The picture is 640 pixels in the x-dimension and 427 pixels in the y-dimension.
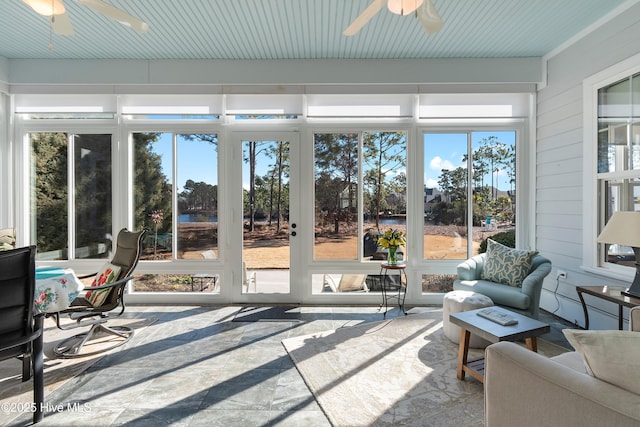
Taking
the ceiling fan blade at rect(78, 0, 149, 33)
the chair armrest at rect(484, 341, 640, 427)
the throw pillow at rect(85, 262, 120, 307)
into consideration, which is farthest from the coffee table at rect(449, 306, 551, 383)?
the ceiling fan blade at rect(78, 0, 149, 33)

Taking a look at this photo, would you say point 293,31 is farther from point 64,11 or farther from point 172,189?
point 172,189

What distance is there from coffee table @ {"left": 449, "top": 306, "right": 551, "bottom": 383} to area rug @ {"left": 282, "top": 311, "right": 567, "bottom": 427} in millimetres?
108

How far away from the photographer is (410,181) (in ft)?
14.5

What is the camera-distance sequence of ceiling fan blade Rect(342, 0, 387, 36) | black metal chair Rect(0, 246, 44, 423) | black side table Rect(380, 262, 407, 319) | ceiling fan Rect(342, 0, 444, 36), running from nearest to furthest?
1. black metal chair Rect(0, 246, 44, 423)
2. ceiling fan Rect(342, 0, 444, 36)
3. ceiling fan blade Rect(342, 0, 387, 36)
4. black side table Rect(380, 262, 407, 319)

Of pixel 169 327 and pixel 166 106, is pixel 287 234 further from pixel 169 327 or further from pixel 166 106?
pixel 166 106

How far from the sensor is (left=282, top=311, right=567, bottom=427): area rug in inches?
81.0

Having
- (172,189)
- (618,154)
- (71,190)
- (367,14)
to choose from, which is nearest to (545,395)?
(367,14)

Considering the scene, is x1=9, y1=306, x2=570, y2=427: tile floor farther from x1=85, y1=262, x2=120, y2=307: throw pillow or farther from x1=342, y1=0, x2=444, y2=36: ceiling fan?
x1=342, y1=0, x2=444, y2=36: ceiling fan

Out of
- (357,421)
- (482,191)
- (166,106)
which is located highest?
(166,106)

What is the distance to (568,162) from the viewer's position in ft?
12.4

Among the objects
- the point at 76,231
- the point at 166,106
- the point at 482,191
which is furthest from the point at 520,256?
the point at 76,231

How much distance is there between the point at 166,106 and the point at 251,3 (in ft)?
6.64

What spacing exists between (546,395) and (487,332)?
105 centimetres

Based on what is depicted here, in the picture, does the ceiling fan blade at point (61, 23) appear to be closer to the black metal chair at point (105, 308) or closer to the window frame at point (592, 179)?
the black metal chair at point (105, 308)
